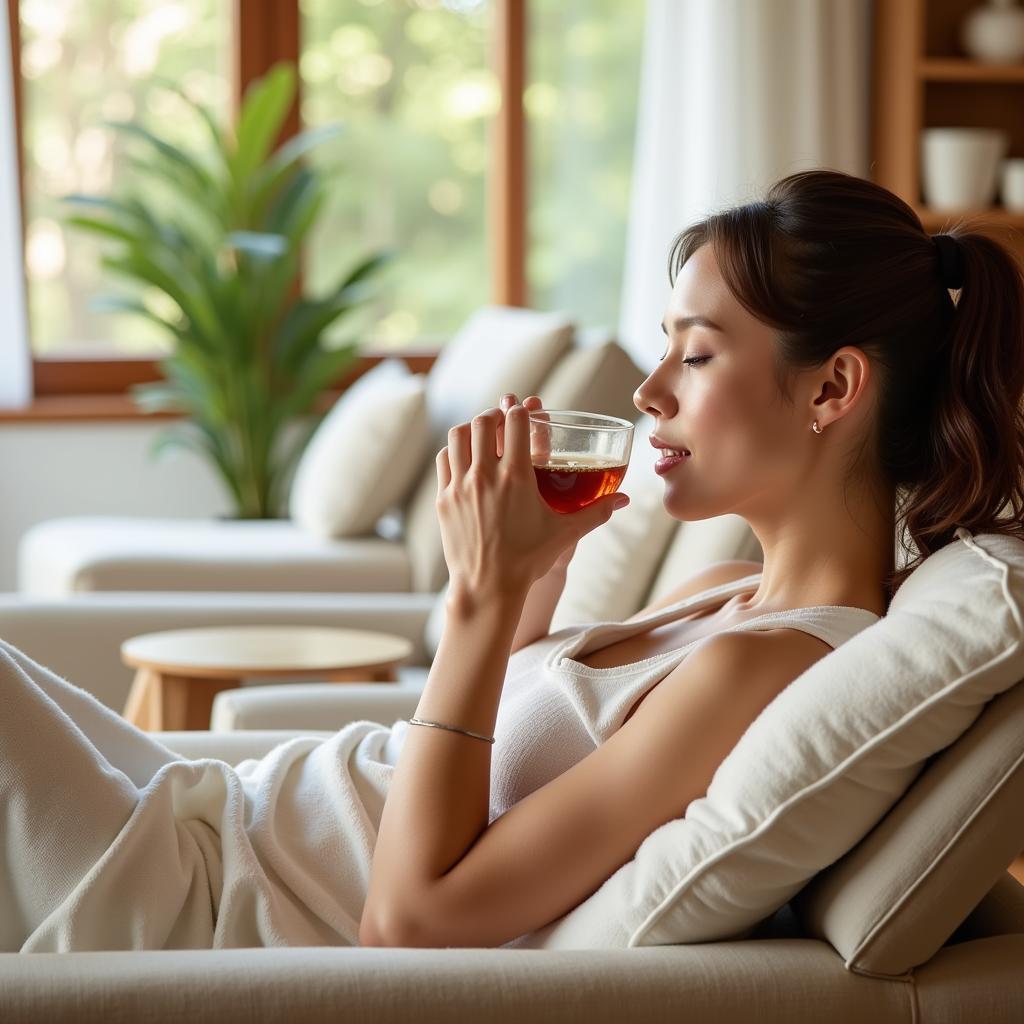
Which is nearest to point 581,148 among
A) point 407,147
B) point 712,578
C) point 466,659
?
point 407,147

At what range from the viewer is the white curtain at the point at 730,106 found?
479 centimetres

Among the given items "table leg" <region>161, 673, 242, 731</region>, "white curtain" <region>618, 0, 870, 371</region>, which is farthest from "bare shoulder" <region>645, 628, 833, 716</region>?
"white curtain" <region>618, 0, 870, 371</region>

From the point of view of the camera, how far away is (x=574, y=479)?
132cm

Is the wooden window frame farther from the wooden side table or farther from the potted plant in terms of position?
the wooden side table

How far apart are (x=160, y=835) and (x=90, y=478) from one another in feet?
12.4

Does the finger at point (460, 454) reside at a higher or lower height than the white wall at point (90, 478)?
higher

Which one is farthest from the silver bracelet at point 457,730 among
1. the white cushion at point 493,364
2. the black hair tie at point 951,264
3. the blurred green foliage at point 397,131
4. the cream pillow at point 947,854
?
the blurred green foliage at point 397,131

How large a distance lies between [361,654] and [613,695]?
1.46m

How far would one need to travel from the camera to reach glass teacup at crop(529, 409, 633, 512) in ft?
4.31

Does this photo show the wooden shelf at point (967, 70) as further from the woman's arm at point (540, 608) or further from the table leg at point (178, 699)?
the woman's arm at point (540, 608)

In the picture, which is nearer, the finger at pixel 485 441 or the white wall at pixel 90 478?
the finger at pixel 485 441

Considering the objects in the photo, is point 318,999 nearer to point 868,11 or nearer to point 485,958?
point 485,958

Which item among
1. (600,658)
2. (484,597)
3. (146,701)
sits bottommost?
(146,701)

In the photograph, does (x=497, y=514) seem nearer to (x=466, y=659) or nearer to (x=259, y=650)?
(x=466, y=659)
